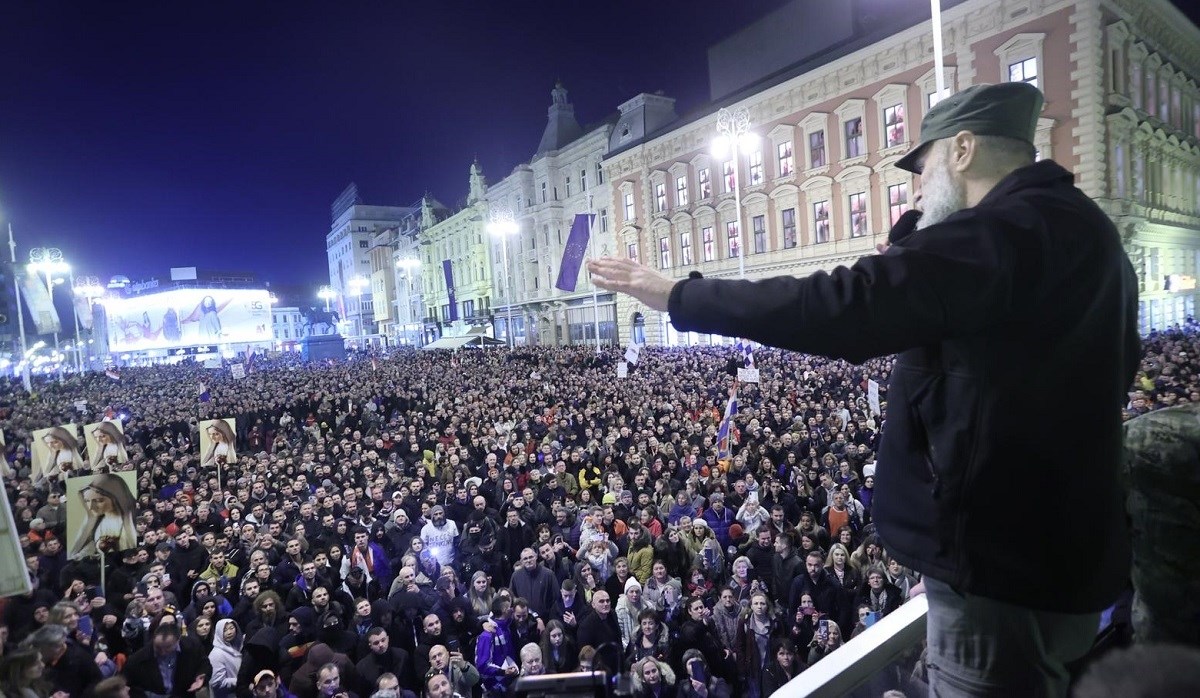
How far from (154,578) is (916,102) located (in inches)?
1094

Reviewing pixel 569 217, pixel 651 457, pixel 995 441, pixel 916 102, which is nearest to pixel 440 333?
pixel 569 217

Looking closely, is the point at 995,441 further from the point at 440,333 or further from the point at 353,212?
the point at 353,212

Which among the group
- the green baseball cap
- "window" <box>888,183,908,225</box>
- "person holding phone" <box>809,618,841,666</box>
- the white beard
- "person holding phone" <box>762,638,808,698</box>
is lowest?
"person holding phone" <box>762,638,808,698</box>

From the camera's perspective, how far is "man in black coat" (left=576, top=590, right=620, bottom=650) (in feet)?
20.5

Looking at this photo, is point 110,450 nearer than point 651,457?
No

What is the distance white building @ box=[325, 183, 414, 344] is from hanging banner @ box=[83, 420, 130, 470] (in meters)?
79.7

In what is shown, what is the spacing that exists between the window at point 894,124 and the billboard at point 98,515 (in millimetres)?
27205

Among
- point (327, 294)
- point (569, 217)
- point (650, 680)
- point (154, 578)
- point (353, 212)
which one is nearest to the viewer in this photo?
point (650, 680)

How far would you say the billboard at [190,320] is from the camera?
67250 mm

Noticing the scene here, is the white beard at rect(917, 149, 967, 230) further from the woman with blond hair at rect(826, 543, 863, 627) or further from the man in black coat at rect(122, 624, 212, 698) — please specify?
the man in black coat at rect(122, 624, 212, 698)

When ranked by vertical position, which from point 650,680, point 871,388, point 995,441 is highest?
point 995,441

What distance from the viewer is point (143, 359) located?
7288 centimetres

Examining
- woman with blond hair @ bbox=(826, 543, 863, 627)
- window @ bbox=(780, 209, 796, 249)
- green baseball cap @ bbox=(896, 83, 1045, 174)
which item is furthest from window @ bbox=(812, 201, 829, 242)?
green baseball cap @ bbox=(896, 83, 1045, 174)

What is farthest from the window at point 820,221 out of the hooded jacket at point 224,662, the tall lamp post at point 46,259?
the tall lamp post at point 46,259
